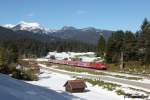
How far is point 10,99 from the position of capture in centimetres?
1706

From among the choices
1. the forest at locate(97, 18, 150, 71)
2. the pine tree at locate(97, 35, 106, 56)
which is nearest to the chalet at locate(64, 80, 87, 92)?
the forest at locate(97, 18, 150, 71)

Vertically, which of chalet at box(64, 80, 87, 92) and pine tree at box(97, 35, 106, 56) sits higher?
pine tree at box(97, 35, 106, 56)

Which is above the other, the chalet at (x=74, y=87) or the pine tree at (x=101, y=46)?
the pine tree at (x=101, y=46)

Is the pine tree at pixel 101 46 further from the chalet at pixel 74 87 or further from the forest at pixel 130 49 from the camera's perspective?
the chalet at pixel 74 87

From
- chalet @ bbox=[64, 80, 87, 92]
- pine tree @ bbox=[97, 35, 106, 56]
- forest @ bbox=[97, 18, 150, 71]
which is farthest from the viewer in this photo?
pine tree @ bbox=[97, 35, 106, 56]

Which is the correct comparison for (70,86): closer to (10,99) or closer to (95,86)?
(95,86)

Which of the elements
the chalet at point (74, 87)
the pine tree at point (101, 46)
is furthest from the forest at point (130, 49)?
the chalet at point (74, 87)

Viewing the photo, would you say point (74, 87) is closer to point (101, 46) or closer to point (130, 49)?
point (130, 49)

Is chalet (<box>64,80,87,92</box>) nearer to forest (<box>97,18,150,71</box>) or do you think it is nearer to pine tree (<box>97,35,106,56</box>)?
forest (<box>97,18,150,71</box>)

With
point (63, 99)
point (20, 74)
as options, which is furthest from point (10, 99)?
point (20, 74)

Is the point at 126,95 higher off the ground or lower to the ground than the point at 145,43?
lower

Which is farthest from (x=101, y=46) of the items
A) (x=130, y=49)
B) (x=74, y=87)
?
(x=74, y=87)

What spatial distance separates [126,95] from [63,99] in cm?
1744

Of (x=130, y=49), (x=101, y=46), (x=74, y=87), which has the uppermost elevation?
(x=101, y=46)
